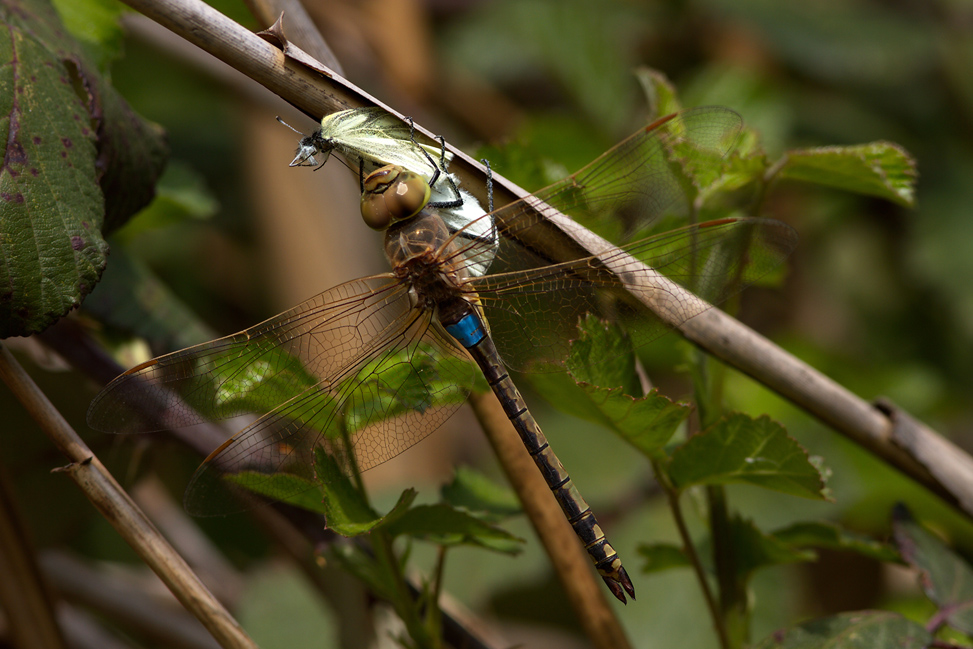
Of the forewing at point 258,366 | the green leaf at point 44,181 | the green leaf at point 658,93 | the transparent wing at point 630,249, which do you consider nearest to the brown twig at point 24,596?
the forewing at point 258,366

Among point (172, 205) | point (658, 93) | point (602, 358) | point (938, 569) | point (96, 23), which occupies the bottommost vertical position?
point (938, 569)

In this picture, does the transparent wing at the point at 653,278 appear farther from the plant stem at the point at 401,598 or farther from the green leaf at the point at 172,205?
the green leaf at the point at 172,205

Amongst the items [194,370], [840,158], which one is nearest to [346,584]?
[194,370]

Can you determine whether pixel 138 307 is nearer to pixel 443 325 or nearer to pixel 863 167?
pixel 443 325

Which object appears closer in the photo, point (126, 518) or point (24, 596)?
point (126, 518)

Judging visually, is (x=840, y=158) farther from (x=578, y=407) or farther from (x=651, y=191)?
(x=578, y=407)

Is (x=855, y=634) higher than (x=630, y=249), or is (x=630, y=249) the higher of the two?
(x=630, y=249)

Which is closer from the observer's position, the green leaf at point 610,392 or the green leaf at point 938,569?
the green leaf at point 610,392

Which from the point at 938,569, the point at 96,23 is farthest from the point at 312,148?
the point at 938,569
